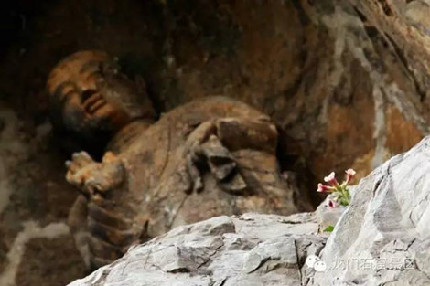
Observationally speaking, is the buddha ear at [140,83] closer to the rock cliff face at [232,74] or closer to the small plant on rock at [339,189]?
the rock cliff face at [232,74]

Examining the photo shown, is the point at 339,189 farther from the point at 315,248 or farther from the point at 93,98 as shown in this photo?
the point at 93,98

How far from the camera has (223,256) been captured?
1.75 metres

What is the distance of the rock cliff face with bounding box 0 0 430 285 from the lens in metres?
3.33

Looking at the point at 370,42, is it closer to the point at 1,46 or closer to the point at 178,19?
the point at 178,19

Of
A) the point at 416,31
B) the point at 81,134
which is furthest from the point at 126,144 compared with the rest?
the point at 416,31

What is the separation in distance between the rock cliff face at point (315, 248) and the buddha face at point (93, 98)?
171 cm

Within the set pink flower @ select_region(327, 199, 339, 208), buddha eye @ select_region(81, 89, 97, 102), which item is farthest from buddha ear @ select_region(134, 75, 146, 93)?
pink flower @ select_region(327, 199, 339, 208)

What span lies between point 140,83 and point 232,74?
50 centimetres

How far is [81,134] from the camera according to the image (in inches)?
152

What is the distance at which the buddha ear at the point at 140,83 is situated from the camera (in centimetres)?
397

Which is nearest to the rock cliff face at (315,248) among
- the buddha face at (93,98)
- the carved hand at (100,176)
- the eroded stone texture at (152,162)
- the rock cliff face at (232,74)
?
the eroded stone texture at (152,162)

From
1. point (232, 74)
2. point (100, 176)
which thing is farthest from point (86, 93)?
point (232, 74)

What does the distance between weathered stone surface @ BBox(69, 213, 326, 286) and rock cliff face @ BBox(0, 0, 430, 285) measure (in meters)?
1.06

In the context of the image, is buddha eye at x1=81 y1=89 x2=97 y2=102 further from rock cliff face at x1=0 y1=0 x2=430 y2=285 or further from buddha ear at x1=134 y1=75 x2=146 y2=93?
rock cliff face at x1=0 y1=0 x2=430 y2=285
